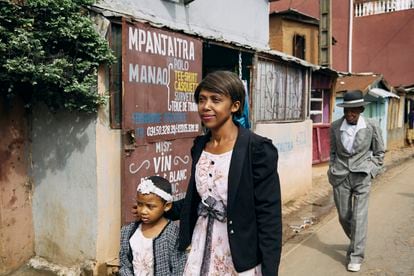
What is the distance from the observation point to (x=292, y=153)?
8180 millimetres

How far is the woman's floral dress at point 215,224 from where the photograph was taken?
7.00 ft

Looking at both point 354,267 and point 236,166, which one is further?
point 354,267

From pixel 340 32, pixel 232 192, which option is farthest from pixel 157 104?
pixel 340 32

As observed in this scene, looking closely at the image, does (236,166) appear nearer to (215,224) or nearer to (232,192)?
(232,192)

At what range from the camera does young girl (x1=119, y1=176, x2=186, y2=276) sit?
102 inches

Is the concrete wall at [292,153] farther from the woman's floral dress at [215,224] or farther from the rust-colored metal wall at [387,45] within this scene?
the rust-colored metal wall at [387,45]

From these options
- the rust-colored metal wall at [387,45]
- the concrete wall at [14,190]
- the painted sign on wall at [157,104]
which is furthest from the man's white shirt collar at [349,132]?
the rust-colored metal wall at [387,45]

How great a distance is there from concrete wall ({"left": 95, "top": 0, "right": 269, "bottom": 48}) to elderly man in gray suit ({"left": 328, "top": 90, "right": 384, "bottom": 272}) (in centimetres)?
203

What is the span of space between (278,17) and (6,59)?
42.6ft

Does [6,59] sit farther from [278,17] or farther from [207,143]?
[278,17]

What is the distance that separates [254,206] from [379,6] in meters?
A: 21.2

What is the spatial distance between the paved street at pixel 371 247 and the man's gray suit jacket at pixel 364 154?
965mm

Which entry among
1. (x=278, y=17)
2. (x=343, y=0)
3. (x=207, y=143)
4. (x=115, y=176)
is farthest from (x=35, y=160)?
(x=343, y=0)

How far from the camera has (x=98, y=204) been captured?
4.09 m
